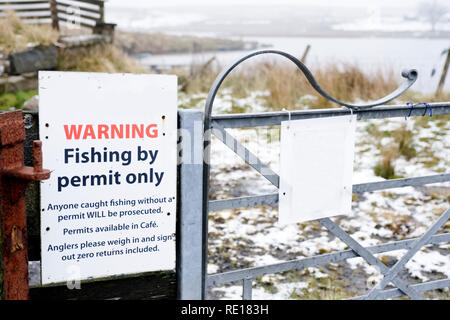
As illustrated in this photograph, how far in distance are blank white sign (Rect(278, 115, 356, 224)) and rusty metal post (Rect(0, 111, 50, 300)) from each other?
1.12m

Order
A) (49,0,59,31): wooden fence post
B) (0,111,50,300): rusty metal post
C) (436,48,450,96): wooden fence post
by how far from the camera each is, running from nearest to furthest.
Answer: (0,111,50,300): rusty metal post < (436,48,450,96): wooden fence post < (49,0,59,31): wooden fence post

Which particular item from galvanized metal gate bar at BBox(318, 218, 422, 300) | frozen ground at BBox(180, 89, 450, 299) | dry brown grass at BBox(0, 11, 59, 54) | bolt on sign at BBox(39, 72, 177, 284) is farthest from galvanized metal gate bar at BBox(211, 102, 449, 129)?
dry brown grass at BBox(0, 11, 59, 54)

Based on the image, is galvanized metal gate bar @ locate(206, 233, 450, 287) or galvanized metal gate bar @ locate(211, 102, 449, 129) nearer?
galvanized metal gate bar @ locate(211, 102, 449, 129)

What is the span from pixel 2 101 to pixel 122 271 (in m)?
8.70

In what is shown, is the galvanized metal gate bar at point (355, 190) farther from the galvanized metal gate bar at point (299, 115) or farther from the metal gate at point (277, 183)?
the galvanized metal gate bar at point (299, 115)

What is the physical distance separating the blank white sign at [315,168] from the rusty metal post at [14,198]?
44.1 inches

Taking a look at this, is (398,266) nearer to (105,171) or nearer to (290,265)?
(290,265)

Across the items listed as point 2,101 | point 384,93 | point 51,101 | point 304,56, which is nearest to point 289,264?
point 51,101

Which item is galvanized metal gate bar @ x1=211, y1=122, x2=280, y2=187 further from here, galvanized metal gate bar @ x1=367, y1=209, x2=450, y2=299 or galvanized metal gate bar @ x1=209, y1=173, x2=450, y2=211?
galvanized metal gate bar @ x1=367, y1=209, x2=450, y2=299

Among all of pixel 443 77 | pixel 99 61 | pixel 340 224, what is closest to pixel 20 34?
pixel 99 61

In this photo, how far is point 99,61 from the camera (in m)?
12.8

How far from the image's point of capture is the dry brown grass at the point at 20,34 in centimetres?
1165

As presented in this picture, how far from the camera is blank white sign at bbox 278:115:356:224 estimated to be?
7.96 feet

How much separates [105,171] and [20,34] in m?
12.1
